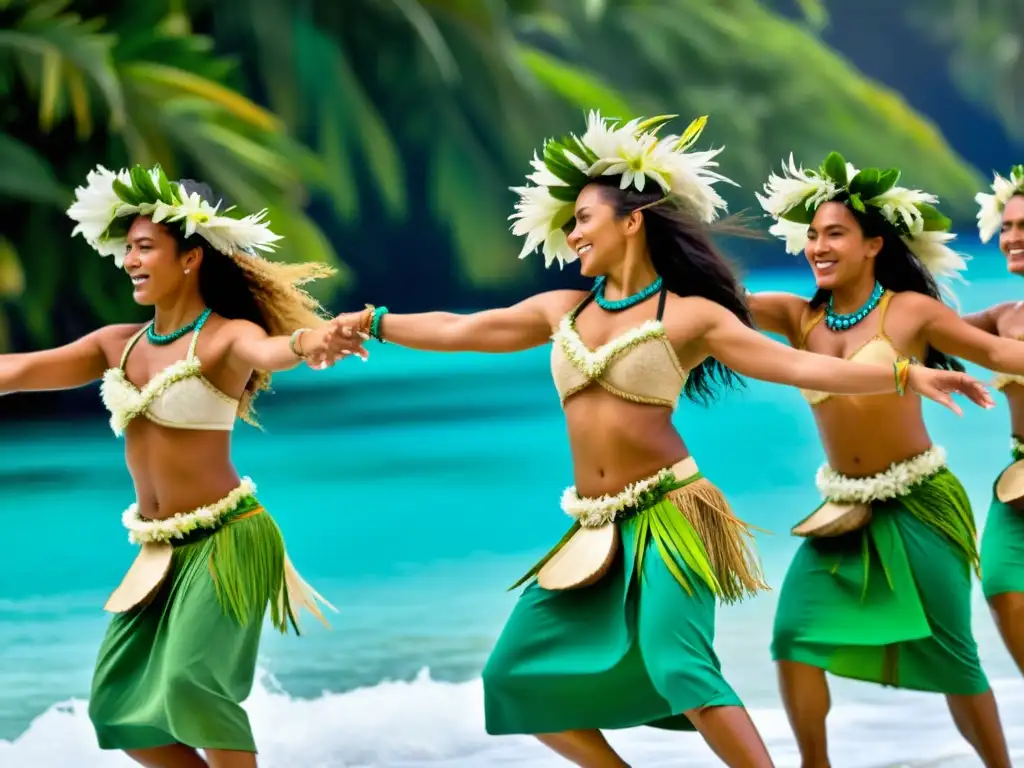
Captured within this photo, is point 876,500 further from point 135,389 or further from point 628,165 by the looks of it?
point 135,389

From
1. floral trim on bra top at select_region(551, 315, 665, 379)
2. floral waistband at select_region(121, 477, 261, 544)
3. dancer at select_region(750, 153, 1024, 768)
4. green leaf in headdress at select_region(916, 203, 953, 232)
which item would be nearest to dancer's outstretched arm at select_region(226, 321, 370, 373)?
floral waistband at select_region(121, 477, 261, 544)

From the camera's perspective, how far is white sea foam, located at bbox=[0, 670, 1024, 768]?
4.01 meters

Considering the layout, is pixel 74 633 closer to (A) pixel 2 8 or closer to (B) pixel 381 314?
(B) pixel 381 314

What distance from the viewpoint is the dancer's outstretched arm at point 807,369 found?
2.92 metres

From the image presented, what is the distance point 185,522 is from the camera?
3.22 m

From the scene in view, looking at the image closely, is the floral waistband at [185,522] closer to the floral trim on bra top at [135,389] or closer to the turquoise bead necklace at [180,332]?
the floral trim on bra top at [135,389]

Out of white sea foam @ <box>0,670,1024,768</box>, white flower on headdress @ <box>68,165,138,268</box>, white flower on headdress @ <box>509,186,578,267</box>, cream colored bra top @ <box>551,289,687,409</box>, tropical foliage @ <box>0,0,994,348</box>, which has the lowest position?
white sea foam @ <box>0,670,1024,768</box>

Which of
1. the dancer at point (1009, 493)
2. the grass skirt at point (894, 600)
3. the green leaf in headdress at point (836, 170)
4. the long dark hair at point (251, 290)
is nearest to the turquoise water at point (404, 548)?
the dancer at point (1009, 493)

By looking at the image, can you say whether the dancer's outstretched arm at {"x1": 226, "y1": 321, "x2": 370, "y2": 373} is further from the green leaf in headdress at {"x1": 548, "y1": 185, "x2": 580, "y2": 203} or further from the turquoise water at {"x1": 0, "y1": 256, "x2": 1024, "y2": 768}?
the turquoise water at {"x1": 0, "y1": 256, "x2": 1024, "y2": 768}

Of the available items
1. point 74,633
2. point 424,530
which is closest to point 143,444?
point 74,633

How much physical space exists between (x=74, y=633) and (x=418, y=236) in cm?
709

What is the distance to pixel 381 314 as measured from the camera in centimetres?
329

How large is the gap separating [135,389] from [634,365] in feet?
3.10

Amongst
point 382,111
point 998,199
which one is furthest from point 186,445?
point 382,111
